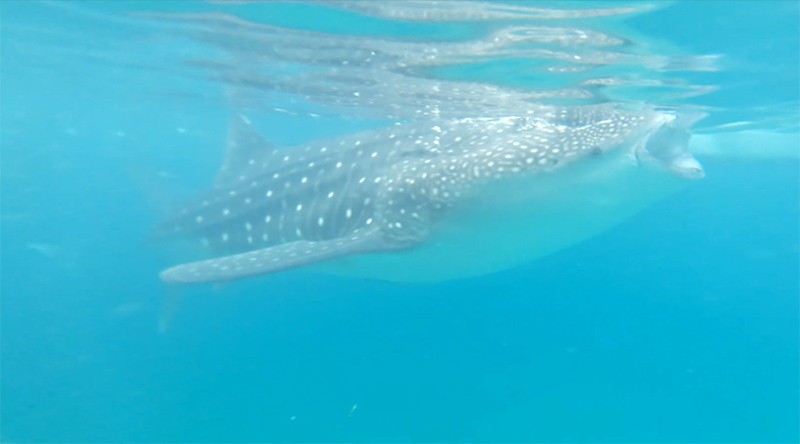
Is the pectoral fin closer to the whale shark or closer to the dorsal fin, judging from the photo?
the whale shark

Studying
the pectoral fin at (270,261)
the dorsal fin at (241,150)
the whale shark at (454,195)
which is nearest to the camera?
the pectoral fin at (270,261)

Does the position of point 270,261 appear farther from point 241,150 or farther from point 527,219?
point 241,150

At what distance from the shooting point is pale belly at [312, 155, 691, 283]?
7852 mm

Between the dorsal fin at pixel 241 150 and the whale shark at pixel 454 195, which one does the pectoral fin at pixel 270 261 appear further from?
the dorsal fin at pixel 241 150

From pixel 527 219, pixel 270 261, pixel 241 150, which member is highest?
pixel 241 150

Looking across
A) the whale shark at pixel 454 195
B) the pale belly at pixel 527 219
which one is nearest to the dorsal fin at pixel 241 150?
the whale shark at pixel 454 195

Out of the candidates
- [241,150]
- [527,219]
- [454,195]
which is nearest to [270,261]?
[454,195]

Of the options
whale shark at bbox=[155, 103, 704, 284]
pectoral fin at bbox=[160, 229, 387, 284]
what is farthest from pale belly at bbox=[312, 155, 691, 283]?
pectoral fin at bbox=[160, 229, 387, 284]

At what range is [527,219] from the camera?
27.8 feet

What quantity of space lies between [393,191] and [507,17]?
282cm

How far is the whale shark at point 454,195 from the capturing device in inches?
309

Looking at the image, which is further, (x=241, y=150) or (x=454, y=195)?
(x=241, y=150)

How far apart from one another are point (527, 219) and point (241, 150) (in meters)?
5.81

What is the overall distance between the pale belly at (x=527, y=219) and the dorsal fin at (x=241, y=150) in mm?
3389
